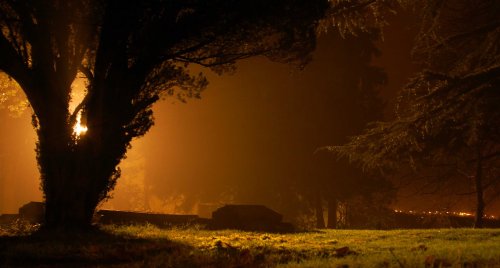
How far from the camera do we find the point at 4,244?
777cm

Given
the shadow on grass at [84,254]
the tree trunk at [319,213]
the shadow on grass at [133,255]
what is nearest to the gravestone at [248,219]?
the shadow on grass at [133,255]

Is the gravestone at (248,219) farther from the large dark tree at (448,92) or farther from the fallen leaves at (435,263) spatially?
the fallen leaves at (435,263)

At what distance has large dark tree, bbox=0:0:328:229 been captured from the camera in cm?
1077

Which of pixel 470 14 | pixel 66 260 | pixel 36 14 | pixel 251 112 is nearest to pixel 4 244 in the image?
pixel 66 260

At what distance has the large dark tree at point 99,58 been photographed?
35.3ft

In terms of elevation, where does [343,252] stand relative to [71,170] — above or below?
below

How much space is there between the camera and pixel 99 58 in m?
11.0

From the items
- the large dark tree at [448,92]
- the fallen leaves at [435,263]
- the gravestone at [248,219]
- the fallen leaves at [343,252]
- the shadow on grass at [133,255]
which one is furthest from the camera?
the gravestone at [248,219]

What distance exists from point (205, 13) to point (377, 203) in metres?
23.8

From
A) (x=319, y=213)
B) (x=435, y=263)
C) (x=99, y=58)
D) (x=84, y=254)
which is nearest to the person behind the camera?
(x=435, y=263)

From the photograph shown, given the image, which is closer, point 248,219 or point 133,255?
point 133,255

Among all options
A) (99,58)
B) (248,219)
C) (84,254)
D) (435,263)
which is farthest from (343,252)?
(248,219)

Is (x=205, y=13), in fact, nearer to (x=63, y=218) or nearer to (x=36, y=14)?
(x=36, y=14)

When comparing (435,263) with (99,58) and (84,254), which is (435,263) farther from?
(99,58)
